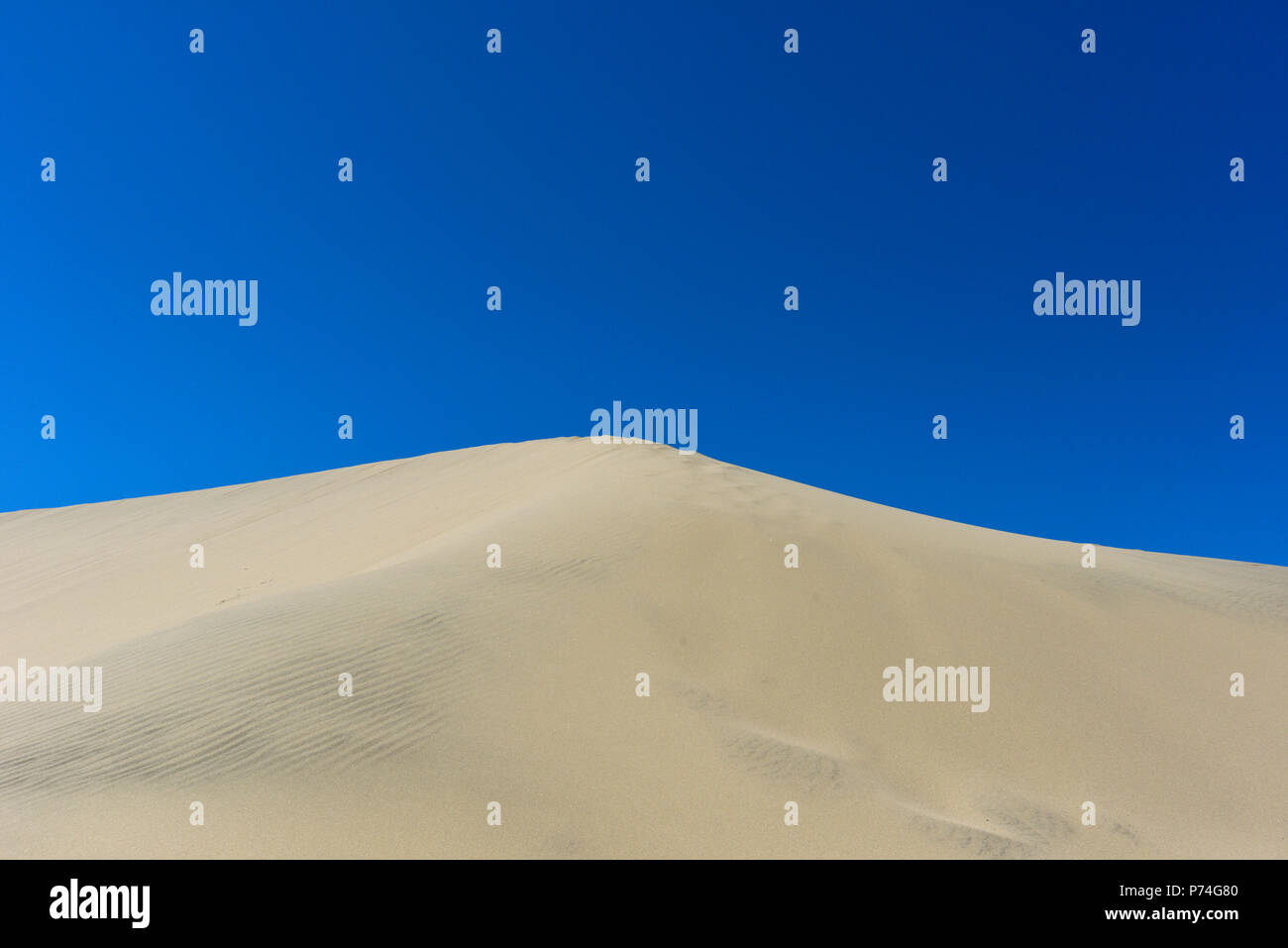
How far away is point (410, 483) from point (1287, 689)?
22883mm

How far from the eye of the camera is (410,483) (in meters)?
26.2

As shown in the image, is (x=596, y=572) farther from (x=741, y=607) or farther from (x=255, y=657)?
(x=255, y=657)

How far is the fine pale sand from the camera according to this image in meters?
6.83

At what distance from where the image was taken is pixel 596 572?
1222 cm

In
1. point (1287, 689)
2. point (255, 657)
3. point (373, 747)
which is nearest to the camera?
point (373, 747)

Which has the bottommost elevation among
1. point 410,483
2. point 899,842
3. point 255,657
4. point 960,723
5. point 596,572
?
point 899,842

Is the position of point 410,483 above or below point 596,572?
above

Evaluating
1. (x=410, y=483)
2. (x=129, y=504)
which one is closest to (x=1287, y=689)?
(x=410, y=483)

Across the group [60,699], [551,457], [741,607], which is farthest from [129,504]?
[741,607]

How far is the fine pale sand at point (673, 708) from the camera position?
6.83 m

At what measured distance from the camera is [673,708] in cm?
891
